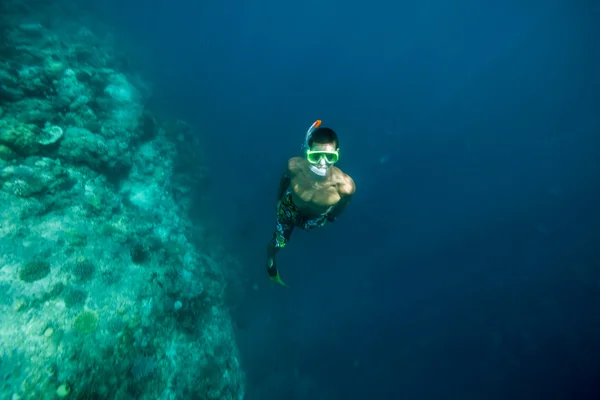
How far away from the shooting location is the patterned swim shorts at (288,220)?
4.89 meters

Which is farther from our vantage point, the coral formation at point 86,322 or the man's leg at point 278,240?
the man's leg at point 278,240

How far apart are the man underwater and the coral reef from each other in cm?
439

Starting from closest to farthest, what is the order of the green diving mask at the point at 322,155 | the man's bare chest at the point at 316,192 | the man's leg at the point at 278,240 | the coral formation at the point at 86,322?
the green diving mask at the point at 322,155 < the man's bare chest at the point at 316,192 < the coral formation at the point at 86,322 < the man's leg at the point at 278,240

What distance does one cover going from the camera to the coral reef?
189 inches

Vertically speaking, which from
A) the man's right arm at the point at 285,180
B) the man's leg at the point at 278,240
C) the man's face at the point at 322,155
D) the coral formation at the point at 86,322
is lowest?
the coral formation at the point at 86,322

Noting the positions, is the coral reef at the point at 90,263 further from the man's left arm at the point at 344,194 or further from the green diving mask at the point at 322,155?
the green diving mask at the point at 322,155

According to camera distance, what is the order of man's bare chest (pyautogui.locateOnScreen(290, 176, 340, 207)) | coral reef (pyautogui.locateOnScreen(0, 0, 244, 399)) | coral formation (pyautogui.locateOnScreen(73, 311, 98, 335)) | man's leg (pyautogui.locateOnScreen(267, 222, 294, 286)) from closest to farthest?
man's bare chest (pyautogui.locateOnScreen(290, 176, 340, 207))
coral reef (pyautogui.locateOnScreen(0, 0, 244, 399))
coral formation (pyautogui.locateOnScreen(73, 311, 98, 335))
man's leg (pyautogui.locateOnScreen(267, 222, 294, 286))

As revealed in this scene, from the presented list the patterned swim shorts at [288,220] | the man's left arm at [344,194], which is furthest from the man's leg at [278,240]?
the man's left arm at [344,194]

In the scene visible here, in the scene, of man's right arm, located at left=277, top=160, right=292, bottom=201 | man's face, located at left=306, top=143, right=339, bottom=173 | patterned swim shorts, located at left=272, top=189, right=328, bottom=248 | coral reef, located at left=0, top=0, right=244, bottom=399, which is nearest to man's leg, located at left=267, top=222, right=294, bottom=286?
patterned swim shorts, located at left=272, top=189, right=328, bottom=248

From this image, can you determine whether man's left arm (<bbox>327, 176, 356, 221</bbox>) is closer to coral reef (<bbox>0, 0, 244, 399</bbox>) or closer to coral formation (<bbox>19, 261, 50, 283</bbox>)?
coral reef (<bbox>0, 0, 244, 399</bbox>)

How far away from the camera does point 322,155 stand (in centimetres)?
380

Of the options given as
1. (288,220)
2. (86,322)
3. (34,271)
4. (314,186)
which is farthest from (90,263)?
(314,186)

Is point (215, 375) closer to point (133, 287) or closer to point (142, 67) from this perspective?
point (133, 287)

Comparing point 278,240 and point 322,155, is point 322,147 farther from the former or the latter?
point 278,240
